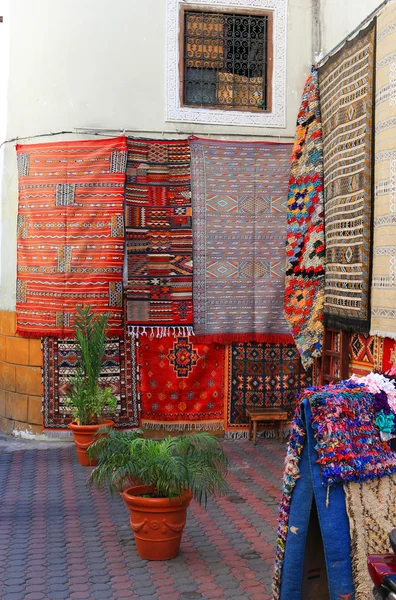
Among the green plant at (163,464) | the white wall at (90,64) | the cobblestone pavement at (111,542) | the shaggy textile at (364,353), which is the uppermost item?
the white wall at (90,64)

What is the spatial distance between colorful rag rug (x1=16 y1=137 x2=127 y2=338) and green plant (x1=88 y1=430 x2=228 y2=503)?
3444 mm

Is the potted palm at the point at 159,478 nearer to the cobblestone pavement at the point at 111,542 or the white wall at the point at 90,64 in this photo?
the cobblestone pavement at the point at 111,542

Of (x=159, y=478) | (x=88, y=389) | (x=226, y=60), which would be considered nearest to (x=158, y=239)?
(x=88, y=389)

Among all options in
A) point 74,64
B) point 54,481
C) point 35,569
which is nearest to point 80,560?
point 35,569

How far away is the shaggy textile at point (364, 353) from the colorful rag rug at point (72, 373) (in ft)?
8.67

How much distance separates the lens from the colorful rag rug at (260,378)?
8453 mm

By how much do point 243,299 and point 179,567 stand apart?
4074 millimetres

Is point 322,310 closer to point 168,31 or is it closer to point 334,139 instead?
point 334,139

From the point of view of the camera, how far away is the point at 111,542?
203 inches

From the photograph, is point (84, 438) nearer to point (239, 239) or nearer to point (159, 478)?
point (239, 239)

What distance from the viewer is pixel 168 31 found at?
8.28 meters

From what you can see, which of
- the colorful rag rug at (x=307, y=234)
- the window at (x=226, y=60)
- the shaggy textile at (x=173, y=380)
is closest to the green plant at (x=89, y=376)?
the shaggy textile at (x=173, y=380)

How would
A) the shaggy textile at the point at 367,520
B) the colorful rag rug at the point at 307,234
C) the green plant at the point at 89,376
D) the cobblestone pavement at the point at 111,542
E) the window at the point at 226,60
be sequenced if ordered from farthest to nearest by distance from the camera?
1. the window at the point at 226,60
2. the green plant at the point at 89,376
3. the colorful rag rug at the point at 307,234
4. the cobblestone pavement at the point at 111,542
5. the shaggy textile at the point at 367,520

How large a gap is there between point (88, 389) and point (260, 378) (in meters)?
2.07
